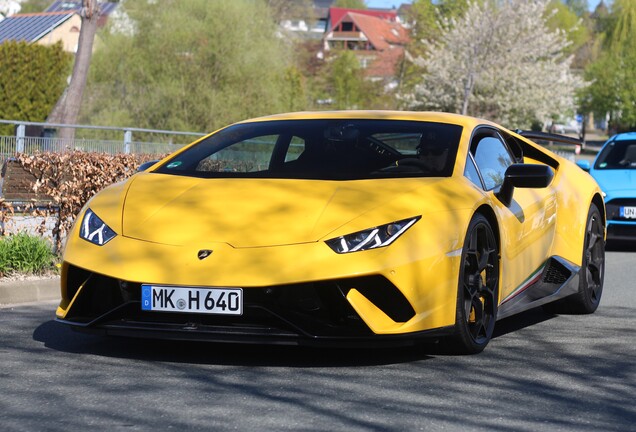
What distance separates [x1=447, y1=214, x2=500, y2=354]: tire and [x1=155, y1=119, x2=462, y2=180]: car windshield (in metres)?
0.42

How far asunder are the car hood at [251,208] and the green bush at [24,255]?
3.12m

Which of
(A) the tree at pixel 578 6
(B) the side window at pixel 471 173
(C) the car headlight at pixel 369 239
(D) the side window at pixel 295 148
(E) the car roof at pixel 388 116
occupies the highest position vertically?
(A) the tree at pixel 578 6

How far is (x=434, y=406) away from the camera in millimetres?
5090

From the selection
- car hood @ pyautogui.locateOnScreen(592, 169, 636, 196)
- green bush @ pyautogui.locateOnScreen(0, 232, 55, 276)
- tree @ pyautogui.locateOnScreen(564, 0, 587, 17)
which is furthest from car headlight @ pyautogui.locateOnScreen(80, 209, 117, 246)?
tree @ pyautogui.locateOnScreen(564, 0, 587, 17)

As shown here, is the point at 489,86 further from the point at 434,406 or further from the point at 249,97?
the point at 434,406

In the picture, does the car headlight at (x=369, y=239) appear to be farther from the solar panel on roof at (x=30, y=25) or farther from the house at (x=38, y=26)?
the solar panel on roof at (x=30, y=25)

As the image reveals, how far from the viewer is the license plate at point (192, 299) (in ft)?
18.5

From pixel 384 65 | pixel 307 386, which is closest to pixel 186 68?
pixel 307 386

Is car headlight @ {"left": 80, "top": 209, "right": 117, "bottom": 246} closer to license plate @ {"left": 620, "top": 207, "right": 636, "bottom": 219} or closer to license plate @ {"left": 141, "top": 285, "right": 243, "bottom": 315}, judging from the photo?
license plate @ {"left": 141, "top": 285, "right": 243, "bottom": 315}

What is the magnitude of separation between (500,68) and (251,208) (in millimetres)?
48293

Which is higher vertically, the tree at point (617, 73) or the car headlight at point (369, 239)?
the tree at point (617, 73)

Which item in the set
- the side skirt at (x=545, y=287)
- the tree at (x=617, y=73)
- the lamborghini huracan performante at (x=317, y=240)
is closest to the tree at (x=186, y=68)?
the side skirt at (x=545, y=287)

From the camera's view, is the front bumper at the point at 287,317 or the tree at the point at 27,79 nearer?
the front bumper at the point at 287,317

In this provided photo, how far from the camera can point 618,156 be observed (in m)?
16.4
